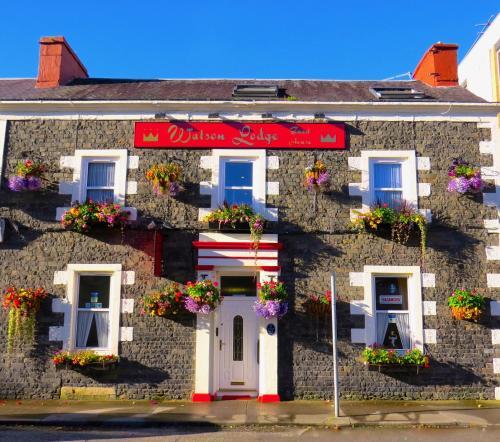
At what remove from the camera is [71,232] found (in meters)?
12.4

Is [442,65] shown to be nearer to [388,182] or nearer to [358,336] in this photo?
[388,182]

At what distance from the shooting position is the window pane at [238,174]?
12.8 m

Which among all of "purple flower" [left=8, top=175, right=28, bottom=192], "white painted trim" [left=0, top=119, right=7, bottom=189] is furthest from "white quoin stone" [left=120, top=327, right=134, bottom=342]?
"white painted trim" [left=0, top=119, right=7, bottom=189]

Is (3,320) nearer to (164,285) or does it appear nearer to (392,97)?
(164,285)

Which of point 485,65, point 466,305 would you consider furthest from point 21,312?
point 485,65

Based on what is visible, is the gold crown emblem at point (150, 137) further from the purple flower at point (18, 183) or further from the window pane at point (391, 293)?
the window pane at point (391, 293)

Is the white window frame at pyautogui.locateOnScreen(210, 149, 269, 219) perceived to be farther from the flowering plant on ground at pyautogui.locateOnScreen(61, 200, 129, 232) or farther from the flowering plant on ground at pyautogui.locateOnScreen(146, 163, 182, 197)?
the flowering plant on ground at pyautogui.locateOnScreen(61, 200, 129, 232)

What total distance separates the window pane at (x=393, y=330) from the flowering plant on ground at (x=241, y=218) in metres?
3.05

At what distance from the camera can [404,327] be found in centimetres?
1221

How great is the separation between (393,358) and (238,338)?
3.17 meters

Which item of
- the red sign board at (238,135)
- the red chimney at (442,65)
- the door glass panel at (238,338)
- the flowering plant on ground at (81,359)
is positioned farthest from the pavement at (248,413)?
the red chimney at (442,65)

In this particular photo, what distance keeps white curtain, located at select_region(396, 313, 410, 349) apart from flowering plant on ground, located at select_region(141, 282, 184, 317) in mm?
4478

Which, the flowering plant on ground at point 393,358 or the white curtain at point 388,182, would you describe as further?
the white curtain at point 388,182

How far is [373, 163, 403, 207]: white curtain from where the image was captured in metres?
12.7
